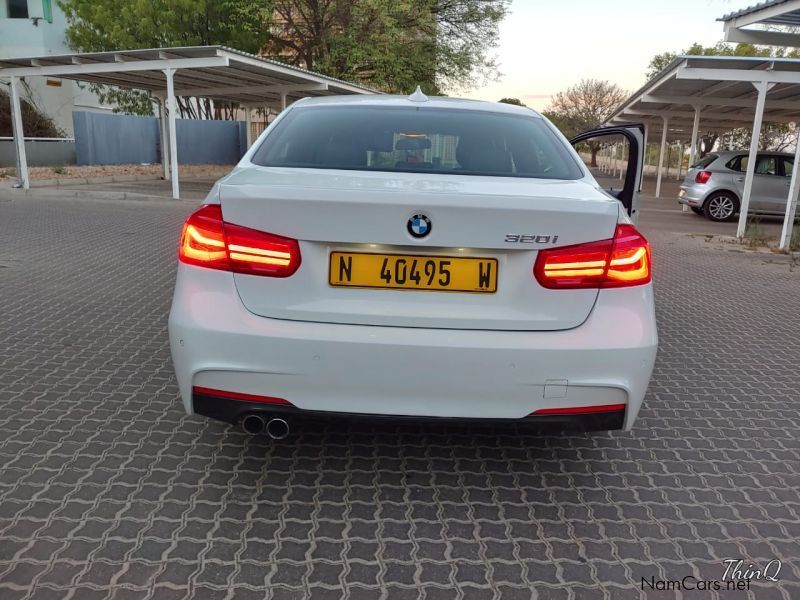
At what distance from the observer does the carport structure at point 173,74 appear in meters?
14.8

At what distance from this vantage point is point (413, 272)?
8.03 ft

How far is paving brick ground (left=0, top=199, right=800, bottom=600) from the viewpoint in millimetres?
2324

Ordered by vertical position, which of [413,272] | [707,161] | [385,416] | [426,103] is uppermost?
[426,103]

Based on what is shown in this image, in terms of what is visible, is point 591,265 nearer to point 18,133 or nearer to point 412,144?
point 412,144

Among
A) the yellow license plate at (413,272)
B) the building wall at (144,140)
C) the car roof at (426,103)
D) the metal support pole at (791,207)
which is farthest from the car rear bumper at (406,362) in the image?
the building wall at (144,140)

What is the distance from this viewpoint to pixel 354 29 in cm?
2661

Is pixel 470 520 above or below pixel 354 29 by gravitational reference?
below

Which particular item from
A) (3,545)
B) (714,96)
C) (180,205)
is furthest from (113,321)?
(714,96)

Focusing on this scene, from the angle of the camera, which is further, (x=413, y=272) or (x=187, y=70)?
(x=187, y=70)

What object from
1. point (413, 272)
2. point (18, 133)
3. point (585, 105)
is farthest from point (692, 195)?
point (585, 105)

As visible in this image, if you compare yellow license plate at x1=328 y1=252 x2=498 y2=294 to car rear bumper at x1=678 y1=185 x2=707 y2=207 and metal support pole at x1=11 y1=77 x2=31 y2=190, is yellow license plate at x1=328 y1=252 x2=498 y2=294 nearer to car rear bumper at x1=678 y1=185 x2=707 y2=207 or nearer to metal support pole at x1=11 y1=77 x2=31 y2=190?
car rear bumper at x1=678 y1=185 x2=707 y2=207

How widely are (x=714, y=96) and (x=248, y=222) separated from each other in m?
17.8

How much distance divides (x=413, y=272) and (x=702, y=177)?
48.1ft

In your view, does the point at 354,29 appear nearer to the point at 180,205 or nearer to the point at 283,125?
the point at 180,205
